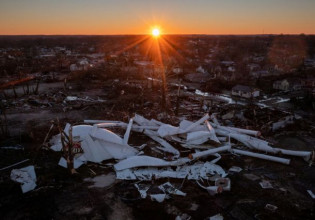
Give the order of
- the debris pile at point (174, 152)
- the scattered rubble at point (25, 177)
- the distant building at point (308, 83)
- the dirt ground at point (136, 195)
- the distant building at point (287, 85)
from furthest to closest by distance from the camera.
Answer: the distant building at point (308, 83), the distant building at point (287, 85), the debris pile at point (174, 152), the scattered rubble at point (25, 177), the dirt ground at point (136, 195)

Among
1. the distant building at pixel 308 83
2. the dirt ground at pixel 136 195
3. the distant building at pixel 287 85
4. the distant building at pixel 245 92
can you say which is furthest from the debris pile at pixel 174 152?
the distant building at pixel 308 83

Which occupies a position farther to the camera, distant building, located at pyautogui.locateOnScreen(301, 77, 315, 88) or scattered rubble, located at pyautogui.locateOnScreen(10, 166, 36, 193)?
distant building, located at pyautogui.locateOnScreen(301, 77, 315, 88)

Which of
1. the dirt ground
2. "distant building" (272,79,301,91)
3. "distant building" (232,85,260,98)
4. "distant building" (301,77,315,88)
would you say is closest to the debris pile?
the dirt ground

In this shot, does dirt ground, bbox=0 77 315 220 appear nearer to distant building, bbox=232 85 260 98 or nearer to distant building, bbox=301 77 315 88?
distant building, bbox=232 85 260 98

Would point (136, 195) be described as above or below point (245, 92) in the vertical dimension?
above

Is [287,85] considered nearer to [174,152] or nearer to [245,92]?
[245,92]

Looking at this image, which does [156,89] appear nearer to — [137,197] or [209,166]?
[209,166]

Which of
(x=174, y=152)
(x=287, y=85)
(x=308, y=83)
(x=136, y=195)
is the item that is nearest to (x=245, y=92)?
(x=287, y=85)

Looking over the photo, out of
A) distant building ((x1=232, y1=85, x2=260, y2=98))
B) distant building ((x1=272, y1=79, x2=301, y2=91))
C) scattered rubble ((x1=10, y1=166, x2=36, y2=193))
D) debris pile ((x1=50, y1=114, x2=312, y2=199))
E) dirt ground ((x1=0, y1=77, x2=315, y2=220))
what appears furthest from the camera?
distant building ((x1=272, y1=79, x2=301, y2=91))

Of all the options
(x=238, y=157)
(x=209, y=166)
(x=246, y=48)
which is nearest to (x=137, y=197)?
(x=209, y=166)

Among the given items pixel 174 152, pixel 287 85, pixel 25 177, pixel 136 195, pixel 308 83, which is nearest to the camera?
pixel 136 195

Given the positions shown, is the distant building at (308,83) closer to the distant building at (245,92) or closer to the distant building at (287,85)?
the distant building at (287,85)
